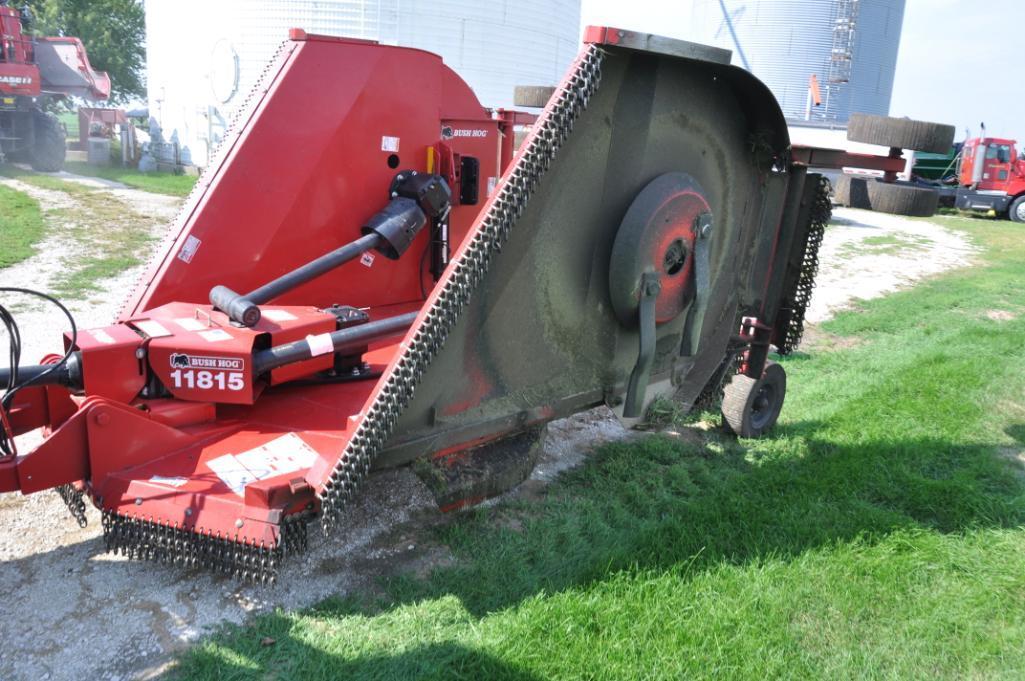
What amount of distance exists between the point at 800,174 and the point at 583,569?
2146mm

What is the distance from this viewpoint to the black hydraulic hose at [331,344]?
126 inches

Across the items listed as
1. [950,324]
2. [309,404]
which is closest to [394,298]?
[309,404]

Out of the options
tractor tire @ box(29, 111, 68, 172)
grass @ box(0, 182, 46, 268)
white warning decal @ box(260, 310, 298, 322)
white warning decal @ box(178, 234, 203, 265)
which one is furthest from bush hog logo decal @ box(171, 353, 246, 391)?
tractor tire @ box(29, 111, 68, 172)

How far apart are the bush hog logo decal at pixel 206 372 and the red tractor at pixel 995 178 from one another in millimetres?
23278

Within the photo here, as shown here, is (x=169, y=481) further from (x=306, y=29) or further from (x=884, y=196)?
(x=306, y=29)

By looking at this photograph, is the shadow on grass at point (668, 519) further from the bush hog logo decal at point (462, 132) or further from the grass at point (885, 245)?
the grass at point (885, 245)

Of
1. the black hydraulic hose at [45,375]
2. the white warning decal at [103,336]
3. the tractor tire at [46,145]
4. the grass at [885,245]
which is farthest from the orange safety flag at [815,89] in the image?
the black hydraulic hose at [45,375]

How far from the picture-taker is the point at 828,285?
999 cm

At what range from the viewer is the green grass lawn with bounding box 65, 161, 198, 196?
653 inches

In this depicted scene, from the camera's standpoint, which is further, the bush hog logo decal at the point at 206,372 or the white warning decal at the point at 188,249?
the white warning decal at the point at 188,249

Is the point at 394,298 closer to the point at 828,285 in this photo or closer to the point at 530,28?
the point at 828,285

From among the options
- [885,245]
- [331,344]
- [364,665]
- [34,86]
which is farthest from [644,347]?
[34,86]

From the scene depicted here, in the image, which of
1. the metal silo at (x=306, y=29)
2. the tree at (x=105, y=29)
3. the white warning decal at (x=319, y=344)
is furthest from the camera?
the tree at (x=105, y=29)

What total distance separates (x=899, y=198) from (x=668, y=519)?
2.15 metres
